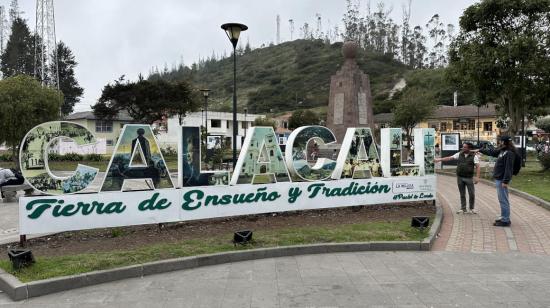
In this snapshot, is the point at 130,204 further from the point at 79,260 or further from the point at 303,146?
the point at 303,146

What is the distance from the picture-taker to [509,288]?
5145 mm

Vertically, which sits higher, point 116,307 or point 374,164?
point 374,164

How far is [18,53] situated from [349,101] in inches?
2848

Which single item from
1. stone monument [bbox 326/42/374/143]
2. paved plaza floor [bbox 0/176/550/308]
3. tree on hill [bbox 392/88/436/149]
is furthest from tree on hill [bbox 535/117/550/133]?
paved plaza floor [bbox 0/176/550/308]

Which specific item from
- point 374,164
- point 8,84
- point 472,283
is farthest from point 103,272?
point 8,84

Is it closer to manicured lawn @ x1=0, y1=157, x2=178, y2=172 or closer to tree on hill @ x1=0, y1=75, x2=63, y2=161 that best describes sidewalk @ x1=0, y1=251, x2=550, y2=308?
manicured lawn @ x1=0, y1=157, x2=178, y2=172

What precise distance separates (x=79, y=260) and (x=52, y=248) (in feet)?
4.43

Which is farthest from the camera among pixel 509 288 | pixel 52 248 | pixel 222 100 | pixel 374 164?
pixel 222 100

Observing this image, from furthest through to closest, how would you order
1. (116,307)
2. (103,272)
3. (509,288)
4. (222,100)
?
(222,100) → (103,272) → (509,288) → (116,307)

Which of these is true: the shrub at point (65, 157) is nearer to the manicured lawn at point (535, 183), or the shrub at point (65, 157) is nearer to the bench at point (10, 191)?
the bench at point (10, 191)

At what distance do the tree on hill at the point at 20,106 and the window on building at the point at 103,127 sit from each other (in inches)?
1129

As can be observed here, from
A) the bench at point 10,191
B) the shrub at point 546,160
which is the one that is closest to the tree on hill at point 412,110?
the shrub at point 546,160

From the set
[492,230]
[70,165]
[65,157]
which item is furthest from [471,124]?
[492,230]

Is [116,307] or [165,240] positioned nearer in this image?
[116,307]
